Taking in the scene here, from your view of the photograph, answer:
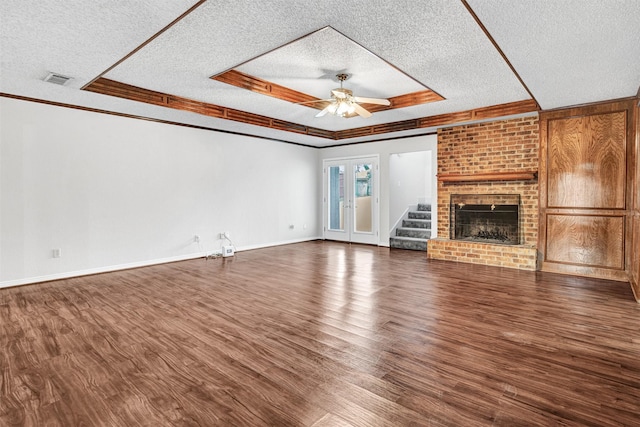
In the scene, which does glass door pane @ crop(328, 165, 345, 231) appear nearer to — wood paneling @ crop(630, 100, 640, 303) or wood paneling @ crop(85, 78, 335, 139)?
wood paneling @ crop(85, 78, 335, 139)

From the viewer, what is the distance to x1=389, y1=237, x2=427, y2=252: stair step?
722cm

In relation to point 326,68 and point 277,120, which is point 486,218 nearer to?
point 326,68

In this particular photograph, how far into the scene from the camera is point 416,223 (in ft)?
26.9

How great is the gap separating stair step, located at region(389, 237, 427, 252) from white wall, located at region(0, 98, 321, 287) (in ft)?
9.79

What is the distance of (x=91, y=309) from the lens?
3559 mm

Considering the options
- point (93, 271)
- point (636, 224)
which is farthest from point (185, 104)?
point (636, 224)

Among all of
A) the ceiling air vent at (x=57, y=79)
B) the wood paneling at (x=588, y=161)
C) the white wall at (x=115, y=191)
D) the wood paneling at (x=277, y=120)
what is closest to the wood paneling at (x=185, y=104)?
the wood paneling at (x=277, y=120)

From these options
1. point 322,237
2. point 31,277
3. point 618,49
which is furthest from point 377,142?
point 31,277

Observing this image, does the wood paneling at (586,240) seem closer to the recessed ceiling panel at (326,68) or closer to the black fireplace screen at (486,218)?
the black fireplace screen at (486,218)

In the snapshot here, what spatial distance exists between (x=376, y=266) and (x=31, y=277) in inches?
200

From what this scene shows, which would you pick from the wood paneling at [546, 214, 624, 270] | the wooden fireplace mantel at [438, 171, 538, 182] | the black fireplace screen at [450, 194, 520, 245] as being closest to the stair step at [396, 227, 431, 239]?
the black fireplace screen at [450, 194, 520, 245]

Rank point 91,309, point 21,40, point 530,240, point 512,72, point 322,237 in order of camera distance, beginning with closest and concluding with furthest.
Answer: point 21,40, point 91,309, point 512,72, point 530,240, point 322,237

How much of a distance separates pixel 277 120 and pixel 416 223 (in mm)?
4218

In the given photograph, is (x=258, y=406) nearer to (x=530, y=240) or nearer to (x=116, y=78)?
(x=116, y=78)
